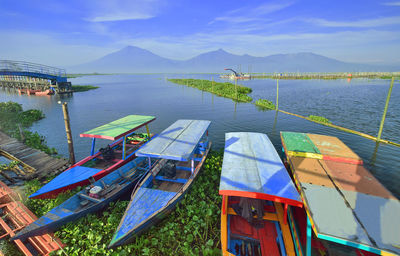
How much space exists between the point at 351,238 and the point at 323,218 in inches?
25.8

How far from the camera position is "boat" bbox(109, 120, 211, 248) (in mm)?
6438

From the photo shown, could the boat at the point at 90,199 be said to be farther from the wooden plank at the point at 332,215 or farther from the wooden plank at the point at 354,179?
the wooden plank at the point at 354,179

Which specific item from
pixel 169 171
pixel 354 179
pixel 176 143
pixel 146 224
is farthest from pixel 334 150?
pixel 146 224

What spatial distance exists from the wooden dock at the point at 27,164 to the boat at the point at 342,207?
44.6ft

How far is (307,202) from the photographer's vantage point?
5191 mm

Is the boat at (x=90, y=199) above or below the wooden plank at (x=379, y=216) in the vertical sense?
below

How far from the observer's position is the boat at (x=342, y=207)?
13.2ft

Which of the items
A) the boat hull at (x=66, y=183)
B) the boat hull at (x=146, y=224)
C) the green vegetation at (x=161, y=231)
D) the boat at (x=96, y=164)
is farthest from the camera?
the boat at (x=96, y=164)

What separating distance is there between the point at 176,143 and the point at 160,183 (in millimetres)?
2513

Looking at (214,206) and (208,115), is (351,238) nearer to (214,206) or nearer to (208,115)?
(214,206)

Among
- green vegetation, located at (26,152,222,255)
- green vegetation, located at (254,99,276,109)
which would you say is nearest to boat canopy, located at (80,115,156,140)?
green vegetation, located at (26,152,222,255)

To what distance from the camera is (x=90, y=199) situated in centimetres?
803

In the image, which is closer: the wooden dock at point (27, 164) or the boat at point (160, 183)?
the boat at point (160, 183)

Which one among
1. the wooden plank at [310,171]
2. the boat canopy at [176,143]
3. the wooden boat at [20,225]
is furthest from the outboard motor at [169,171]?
the wooden plank at [310,171]
